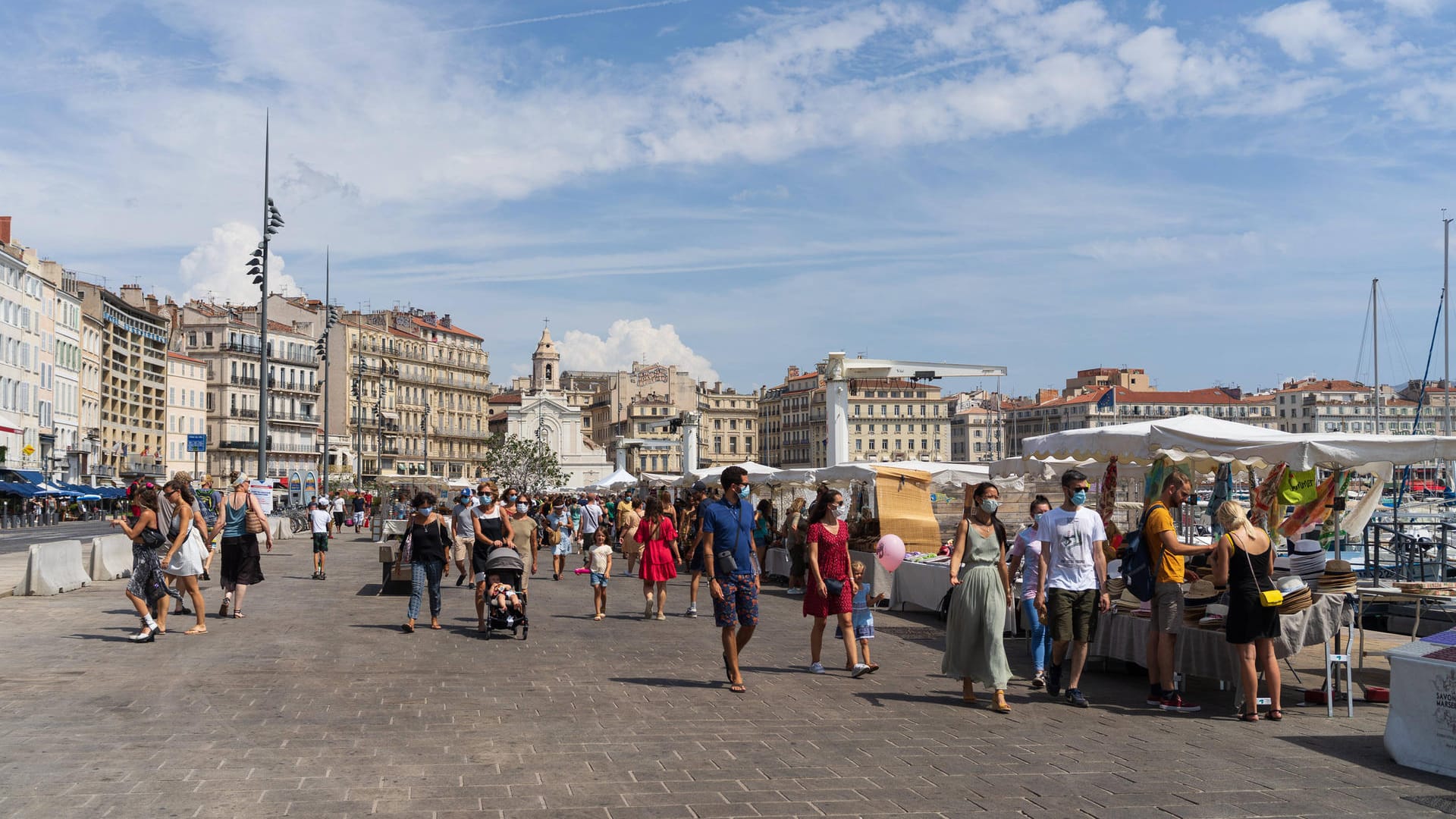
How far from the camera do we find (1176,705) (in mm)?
10320

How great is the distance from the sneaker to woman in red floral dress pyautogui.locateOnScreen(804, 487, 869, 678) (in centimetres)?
258

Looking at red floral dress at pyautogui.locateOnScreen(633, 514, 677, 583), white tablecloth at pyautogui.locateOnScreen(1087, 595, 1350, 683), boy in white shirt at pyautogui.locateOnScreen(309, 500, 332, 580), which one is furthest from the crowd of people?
boy in white shirt at pyautogui.locateOnScreen(309, 500, 332, 580)

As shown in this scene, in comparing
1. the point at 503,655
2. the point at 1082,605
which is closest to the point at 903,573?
the point at 503,655

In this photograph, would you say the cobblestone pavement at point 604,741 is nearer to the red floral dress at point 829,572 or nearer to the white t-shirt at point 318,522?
the red floral dress at point 829,572

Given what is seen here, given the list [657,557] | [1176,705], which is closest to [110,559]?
[657,557]

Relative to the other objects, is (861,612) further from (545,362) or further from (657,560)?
(545,362)

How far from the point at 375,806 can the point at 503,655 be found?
6.62 m

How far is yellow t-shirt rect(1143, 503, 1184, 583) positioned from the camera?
34.6ft

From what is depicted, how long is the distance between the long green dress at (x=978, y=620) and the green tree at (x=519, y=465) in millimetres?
105203

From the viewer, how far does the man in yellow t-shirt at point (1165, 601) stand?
1043cm

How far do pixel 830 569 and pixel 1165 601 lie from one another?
9.10ft

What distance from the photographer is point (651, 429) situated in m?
170

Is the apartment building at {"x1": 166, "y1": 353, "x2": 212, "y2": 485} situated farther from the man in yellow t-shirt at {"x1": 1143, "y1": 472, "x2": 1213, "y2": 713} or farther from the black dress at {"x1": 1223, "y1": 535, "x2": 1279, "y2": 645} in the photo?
the black dress at {"x1": 1223, "y1": 535, "x2": 1279, "y2": 645}

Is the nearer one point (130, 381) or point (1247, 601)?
point (1247, 601)
